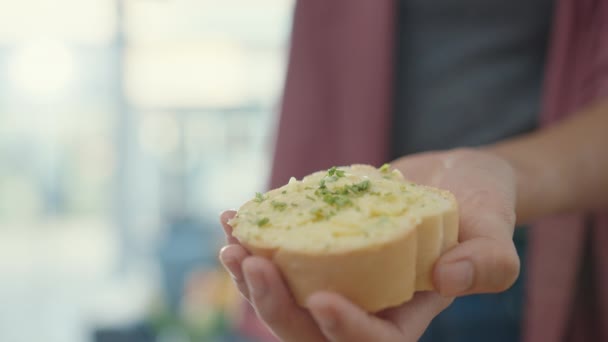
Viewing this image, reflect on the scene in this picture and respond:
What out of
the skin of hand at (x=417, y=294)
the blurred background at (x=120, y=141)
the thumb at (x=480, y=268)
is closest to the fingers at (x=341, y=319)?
the skin of hand at (x=417, y=294)

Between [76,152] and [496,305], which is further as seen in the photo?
[76,152]

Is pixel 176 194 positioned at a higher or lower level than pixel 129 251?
higher

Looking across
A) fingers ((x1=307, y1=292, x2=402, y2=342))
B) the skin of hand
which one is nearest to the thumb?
the skin of hand

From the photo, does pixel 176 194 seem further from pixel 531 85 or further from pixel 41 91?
pixel 531 85

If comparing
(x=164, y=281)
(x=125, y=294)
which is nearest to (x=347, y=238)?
(x=164, y=281)

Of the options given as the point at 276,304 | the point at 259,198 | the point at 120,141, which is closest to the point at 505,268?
the point at 276,304

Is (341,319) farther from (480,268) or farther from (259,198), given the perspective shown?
(259,198)

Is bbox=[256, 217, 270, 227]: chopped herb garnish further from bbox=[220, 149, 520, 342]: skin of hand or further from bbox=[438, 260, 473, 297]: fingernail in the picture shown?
bbox=[438, 260, 473, 297]: fingernail
